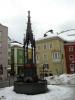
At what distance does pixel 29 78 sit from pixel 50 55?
5205 cm

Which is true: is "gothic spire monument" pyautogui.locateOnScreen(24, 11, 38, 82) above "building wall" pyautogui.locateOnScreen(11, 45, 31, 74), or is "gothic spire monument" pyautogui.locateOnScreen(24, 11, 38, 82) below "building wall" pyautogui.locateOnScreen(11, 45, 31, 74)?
below

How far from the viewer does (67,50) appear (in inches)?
2869

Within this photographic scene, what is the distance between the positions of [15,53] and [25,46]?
7401 cm

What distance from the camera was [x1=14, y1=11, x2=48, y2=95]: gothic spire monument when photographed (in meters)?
21.8

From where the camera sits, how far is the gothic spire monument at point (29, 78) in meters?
21.8

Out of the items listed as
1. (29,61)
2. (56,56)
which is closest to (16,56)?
(56,56)

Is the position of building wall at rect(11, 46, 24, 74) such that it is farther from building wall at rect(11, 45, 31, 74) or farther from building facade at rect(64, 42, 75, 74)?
building facade at rect(64, 42, 75, 74)

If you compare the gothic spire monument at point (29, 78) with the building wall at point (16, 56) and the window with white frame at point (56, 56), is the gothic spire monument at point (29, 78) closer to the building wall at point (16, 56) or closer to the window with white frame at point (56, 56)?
the window with white frame at point (56, 56)

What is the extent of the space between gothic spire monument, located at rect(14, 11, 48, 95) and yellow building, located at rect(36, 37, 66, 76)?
46.2 m

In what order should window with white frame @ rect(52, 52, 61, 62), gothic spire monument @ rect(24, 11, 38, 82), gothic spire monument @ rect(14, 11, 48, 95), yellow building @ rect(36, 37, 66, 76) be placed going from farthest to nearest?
yellow building @ rect(36, 37, 66, 76)
window with white frame @ rect(52, 52, 61, 62)
gothic spire monument @ rect(24, 11, 38, 82)
gothic spire monument @ rect(14, 11, 48, 95)

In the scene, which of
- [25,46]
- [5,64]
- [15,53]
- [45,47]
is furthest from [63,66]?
[25,46]

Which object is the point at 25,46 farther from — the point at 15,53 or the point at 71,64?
the point at 15,53

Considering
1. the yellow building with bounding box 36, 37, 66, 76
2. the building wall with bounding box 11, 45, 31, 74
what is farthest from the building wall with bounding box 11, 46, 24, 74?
the yellow building with bounding box 36, 37, 66, 76

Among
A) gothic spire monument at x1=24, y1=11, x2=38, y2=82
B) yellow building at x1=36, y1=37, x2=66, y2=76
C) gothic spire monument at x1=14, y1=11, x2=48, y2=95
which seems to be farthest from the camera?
yellow building at x1=36, y1=37, x2=66, y2=76
